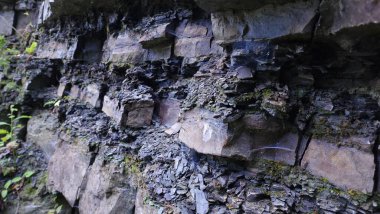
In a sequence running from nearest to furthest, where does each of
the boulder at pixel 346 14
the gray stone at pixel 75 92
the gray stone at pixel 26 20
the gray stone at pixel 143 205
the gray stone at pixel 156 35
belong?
1. the boulder at pixel 346 14
2. the gray stone at pixel 143 205
3. the gray stone at pixel 156 35
4. the gray stone at pixel 75 92
5. the gray stone at pixel 26 20

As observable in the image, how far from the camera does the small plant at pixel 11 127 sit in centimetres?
516

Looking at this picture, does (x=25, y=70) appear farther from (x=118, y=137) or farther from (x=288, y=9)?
(x=288, y=9)

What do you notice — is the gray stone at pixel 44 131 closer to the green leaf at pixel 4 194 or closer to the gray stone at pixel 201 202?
the green leaf at pixel 4 194

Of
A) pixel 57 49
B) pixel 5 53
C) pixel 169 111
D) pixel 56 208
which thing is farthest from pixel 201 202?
pixel 5 53

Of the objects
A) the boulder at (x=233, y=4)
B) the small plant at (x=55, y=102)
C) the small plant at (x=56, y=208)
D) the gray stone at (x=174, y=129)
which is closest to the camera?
the boulder at (x=233, y=4)

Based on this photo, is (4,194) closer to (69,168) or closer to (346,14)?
(69,168)

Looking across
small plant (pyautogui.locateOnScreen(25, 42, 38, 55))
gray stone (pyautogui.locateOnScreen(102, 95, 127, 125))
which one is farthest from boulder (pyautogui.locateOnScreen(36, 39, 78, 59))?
gray stone (pyautogui.locateOnScreen(102, 95, 127, 125))

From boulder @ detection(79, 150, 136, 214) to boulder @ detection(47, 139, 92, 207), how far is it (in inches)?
6.2

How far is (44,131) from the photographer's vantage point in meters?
5.04

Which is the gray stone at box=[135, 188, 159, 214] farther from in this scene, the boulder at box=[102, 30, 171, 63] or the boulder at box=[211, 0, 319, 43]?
the boulder at box=[211, 0, 319, 43]

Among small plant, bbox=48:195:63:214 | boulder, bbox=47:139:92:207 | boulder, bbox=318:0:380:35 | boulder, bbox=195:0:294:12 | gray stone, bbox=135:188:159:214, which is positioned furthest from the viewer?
small plant, bbox=48:195:63:214

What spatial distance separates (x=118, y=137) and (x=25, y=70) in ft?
10.4

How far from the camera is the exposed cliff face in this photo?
6.29ft

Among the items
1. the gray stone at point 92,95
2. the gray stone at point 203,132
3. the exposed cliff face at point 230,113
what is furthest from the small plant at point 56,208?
the gray stone at point 203,132
